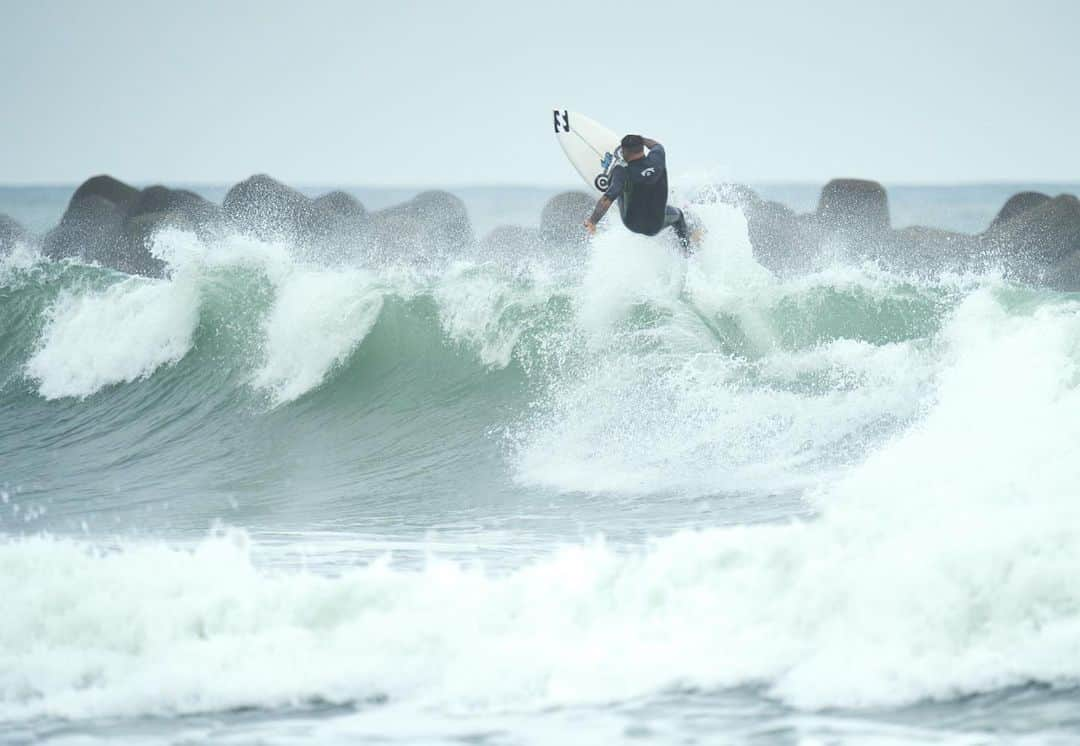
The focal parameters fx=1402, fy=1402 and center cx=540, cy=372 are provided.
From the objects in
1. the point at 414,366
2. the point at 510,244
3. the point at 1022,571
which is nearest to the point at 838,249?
the point at 510,244

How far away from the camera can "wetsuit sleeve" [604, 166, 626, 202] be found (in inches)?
482

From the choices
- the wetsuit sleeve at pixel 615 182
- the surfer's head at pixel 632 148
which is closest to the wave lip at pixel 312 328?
the wetsuit sleeve at pixel 615 182

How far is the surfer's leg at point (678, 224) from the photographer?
13242 mm

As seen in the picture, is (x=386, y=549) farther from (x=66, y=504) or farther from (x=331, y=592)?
(x=66, y=504)

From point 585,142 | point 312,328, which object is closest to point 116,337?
point 312,328

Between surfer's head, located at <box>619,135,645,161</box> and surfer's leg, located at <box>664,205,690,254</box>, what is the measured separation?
0.98 meters

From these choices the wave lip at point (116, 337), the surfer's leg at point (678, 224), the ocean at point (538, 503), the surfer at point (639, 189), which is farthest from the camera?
the wave lip at point (116, 337)

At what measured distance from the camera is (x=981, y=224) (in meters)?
66.6

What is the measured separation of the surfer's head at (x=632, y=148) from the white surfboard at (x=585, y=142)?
7.12 feet

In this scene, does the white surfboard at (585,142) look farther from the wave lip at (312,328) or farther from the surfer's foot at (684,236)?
the wave lip at (312,328)

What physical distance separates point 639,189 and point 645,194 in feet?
Answer: 0.32

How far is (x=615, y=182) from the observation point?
1226 cm

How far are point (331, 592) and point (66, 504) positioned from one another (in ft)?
16.4

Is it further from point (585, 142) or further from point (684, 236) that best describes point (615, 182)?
point (585, 142)
